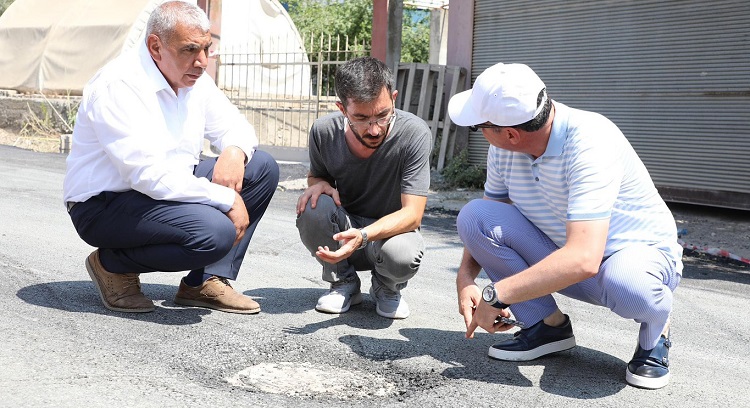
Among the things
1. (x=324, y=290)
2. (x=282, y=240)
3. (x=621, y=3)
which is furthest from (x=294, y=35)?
(x=324, y=290)

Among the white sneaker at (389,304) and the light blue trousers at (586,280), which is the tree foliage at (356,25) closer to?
the white sneaker at (389,304)

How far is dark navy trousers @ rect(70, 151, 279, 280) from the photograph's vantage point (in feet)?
12.3

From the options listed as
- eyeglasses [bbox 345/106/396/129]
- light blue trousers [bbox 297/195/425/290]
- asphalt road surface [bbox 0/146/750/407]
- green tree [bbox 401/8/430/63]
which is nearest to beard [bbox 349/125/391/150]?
eyeglasses [bbox 345/106/396/129]

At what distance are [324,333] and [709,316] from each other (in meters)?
2.46

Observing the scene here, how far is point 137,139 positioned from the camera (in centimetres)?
368

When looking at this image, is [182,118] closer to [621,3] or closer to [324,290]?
[324,290]

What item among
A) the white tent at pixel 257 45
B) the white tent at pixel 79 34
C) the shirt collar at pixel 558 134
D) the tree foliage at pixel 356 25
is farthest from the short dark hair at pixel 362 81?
the tree foliage at pixel 356 25

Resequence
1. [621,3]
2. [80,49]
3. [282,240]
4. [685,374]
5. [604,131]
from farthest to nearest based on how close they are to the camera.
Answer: [80,49]
[621,3]
[282,240]
[685,374]
[604,131]

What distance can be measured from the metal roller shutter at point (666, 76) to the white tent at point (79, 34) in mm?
7951

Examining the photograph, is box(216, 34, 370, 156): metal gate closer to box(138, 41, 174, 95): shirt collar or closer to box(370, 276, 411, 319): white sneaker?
box(370, 276, 411, 319): white sneaker

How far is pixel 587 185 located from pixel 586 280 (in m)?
0.53

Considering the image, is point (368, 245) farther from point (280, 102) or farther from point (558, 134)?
point (280, 102)

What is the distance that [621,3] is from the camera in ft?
32.3

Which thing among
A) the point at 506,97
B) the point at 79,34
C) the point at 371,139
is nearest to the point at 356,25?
the point at 79,34
